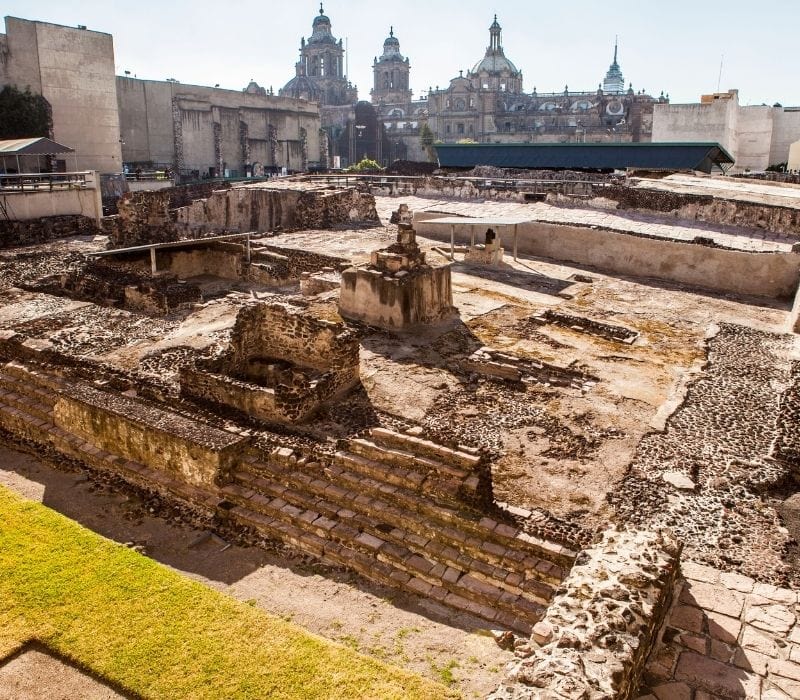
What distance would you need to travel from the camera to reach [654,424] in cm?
966

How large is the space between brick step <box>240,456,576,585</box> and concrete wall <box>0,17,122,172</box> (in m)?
35.9

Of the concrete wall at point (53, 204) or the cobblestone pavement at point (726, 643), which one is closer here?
the cobblestone pavement at point (726, 643)

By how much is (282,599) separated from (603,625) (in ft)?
11.2

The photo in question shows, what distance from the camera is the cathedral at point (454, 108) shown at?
74500mm

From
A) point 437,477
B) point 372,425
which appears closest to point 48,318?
point 372,425

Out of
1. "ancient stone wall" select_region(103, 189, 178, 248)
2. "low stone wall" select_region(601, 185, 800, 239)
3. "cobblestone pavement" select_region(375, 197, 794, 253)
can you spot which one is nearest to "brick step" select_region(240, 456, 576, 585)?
"ancient stone wall" select_region(103, 189, 178, 248)

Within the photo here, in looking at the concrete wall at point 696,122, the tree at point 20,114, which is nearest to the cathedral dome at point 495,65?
the concrete wall at point 696,122

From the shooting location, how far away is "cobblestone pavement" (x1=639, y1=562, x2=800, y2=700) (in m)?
5.14

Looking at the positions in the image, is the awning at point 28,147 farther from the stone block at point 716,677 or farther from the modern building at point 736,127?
the modern building at point 736,127

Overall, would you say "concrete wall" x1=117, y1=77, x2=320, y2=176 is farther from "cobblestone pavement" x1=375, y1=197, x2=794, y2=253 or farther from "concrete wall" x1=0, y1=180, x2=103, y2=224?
"cobblestone pavement" x1=375, y1=197, x2=794, y2=253

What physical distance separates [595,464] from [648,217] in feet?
55.5

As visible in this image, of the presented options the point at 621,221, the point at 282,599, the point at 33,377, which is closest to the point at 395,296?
the point at 33,377

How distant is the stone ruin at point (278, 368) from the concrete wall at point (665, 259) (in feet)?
37.4

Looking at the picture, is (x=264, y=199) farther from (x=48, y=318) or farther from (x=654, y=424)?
(x=654, y=424)
